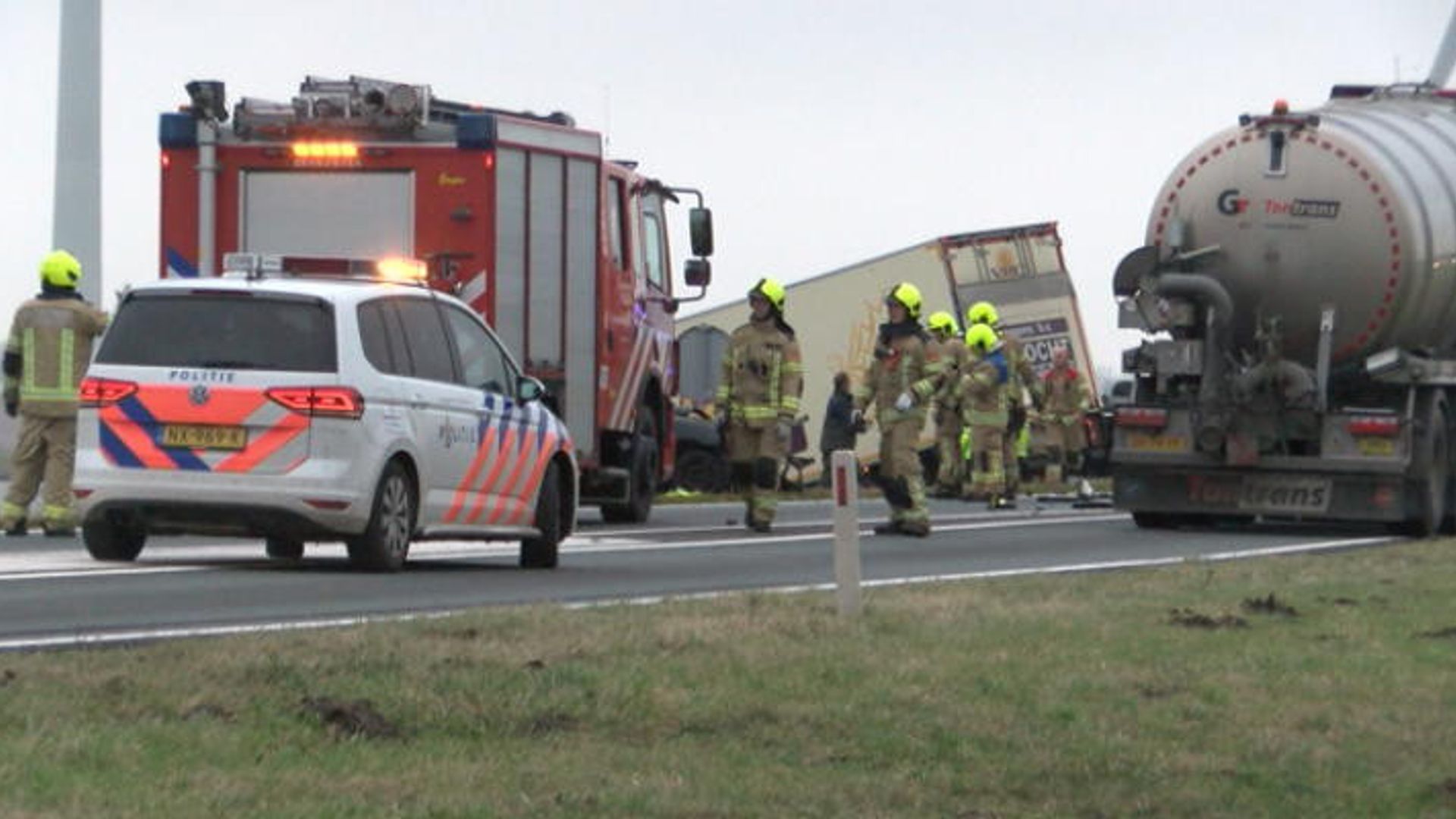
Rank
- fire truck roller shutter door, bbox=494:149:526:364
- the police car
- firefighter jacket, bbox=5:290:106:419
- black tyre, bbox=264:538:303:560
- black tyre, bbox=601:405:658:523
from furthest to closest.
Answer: black tyre, bbox=601:405:658:523 < fire truck roller shutter door, bbox=494:149:526:364 < firefighter jacket, bbox=5:290:106:419 < black tyre, bbox=264:538:303:560 < the police car

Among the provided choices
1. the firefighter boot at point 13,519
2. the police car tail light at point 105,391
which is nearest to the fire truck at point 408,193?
the firefighter boot at point 13,519

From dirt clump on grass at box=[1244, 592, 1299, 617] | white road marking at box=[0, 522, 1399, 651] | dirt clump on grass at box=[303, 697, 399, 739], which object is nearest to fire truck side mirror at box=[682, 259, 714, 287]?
white road marking at box=[0, 522, 1399, 651]

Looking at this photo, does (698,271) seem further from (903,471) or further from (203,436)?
(203,436)

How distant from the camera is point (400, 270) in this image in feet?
68.5

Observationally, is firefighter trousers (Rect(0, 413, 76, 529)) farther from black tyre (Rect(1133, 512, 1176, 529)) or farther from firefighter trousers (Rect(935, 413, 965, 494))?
firefighter trousers (Rect(935, 413, 965, 494))

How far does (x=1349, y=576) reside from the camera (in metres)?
19.1

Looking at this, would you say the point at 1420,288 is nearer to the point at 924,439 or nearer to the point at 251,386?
the point at 251,386

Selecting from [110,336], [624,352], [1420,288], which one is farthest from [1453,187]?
[110,336]

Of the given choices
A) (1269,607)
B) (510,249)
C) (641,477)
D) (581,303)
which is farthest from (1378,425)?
(1269,607)

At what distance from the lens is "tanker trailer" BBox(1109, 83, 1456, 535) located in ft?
88.4

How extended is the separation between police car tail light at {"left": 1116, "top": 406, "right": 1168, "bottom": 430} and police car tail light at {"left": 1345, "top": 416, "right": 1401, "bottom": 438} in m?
1.68

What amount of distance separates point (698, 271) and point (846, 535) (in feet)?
42.8

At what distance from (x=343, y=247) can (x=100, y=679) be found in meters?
13.7

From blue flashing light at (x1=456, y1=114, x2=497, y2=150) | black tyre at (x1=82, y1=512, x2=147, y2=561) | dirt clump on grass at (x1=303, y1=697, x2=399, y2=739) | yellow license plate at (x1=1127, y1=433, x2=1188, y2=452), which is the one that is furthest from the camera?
yellow license plate at (x1=1127, y1=433, x2=1188, y2=452)
